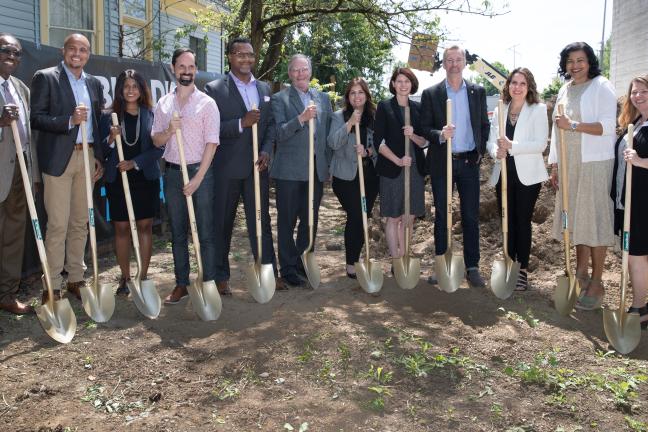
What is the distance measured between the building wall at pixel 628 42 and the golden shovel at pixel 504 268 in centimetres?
978

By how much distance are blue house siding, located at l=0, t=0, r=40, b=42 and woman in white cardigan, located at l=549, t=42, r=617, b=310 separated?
825 centimetres

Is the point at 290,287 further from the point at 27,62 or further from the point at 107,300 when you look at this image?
the point at 27,62

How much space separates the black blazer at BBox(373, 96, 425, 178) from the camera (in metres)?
5.65

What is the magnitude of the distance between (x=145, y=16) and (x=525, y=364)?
1150 cm

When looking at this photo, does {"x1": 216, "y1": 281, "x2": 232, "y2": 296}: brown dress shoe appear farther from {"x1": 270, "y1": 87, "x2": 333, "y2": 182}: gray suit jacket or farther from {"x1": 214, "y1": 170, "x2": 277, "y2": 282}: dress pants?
{"x1": 270, "y1": 87, "x2": 333, "y2": 182}: gray suit jacket

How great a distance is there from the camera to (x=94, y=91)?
5215 millimetres

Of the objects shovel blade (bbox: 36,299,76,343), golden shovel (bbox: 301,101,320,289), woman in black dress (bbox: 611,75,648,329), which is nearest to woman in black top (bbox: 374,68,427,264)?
golden shovel (bbox: 301,101,320,289)

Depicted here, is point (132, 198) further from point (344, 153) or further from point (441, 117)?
point (441, 117)

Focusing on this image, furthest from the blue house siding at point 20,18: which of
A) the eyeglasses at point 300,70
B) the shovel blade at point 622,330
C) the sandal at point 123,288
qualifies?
the shovel blade at point 622,330

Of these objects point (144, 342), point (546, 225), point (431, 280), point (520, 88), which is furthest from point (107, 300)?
point (546, 225)

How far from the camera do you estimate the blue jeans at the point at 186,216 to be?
5109 millimetres

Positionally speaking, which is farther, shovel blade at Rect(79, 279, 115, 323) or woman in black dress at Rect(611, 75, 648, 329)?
shovel blade at Rect(79, 279, 115, 323)

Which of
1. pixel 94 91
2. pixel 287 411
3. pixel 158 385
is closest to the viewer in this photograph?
pixel 287 411

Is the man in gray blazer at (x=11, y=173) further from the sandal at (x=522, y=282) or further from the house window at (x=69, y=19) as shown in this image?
the house window at (x=69, y=19)
